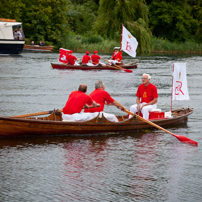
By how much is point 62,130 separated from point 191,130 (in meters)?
3.70

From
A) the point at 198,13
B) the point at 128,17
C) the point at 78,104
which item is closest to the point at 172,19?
the point at 198,13

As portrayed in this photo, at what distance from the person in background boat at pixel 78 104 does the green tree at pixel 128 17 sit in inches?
1517

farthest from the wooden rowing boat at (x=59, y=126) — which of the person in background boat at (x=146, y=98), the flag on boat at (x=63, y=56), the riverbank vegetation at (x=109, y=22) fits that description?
the riverbank vegetation at (x=109, y=22)

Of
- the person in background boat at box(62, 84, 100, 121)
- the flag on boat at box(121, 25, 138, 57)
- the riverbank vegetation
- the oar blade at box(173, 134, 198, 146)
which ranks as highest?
the riverbank vegetation

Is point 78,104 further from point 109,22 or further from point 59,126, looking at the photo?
point 109,22

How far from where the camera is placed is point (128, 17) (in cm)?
5103

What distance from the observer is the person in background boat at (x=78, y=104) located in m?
11.8

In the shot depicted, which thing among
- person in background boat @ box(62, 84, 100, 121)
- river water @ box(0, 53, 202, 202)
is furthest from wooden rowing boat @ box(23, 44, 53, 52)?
person in background boat @ box(62, 84, 100, 121)

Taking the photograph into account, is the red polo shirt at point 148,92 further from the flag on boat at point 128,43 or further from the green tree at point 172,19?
the green tree at point 172,19

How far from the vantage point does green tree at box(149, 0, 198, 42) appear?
228 ft

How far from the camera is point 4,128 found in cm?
1144

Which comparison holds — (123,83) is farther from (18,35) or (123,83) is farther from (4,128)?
(18,35)

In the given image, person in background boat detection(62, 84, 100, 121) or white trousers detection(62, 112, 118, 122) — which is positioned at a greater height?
person in background boat detection(62, 84, 100, 121)

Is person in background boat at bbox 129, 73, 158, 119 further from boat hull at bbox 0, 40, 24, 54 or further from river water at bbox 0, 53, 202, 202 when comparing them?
boat hull at bbox 0, 40, 24, 54
